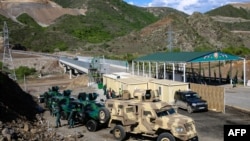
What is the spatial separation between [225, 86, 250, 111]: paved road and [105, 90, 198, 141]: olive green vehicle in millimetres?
12217

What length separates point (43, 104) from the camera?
1483 inches

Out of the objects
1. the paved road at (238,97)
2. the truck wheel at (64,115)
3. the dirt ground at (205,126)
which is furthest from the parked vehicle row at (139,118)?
the paved road at (238,97)

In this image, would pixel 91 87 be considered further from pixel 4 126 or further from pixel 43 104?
pixel 4 126

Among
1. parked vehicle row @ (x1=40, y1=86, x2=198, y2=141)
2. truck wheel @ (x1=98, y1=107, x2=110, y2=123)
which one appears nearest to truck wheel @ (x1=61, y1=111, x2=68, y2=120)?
parked vehicle row @ (x1=40, y1=86, x2=198, y2=141)

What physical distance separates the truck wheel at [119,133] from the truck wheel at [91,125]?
8.67 feet

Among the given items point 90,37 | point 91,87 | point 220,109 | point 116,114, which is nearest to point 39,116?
point 116,114

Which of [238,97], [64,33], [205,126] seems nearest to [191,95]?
[205,126]

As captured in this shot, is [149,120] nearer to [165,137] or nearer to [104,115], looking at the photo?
[165,137]

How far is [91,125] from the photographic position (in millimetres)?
24234

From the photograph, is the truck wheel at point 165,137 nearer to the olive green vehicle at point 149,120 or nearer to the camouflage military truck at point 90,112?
the olive green vehicle at point 149,120

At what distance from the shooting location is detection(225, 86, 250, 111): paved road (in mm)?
32062

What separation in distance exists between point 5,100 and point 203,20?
10310cm

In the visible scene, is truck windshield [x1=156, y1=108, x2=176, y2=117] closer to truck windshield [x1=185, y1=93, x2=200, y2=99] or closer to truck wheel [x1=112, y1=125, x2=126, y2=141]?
truck wheel [x1=112, y1=125, x2=126, y2=141]

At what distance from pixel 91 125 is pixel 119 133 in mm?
3336
